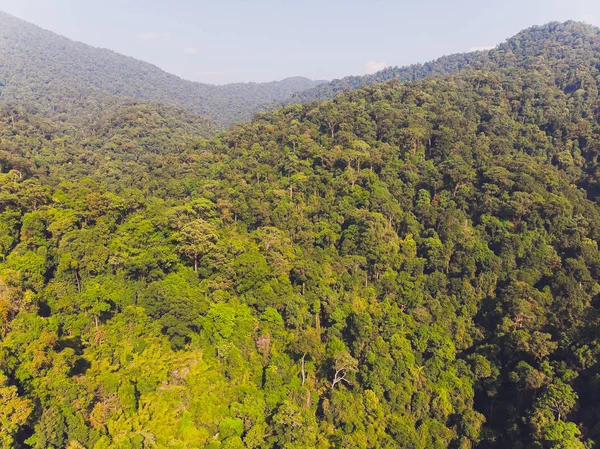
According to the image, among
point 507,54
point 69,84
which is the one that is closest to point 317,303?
point 507,54

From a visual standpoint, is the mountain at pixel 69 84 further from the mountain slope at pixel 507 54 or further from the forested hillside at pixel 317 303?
the forested hillside at pixel 317 303

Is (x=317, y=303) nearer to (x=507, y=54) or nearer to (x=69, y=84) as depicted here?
(x=507, y=54)

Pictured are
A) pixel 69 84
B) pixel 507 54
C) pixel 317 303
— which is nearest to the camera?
pixel 317 303

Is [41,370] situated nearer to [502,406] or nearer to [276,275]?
[276,275]

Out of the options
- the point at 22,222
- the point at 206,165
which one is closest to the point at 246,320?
the point at 22,222

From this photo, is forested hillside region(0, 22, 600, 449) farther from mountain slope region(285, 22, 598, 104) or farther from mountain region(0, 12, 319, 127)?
mountain region(0, 12, 319, 127)

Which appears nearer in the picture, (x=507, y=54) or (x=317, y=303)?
(x=317, y=303)
